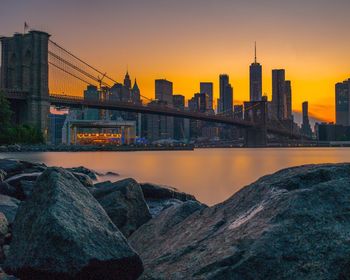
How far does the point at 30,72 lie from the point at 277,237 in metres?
74.1

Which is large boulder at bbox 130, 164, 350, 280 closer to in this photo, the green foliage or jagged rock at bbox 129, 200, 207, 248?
jagged rock at bbox 129, 200, 207, 248

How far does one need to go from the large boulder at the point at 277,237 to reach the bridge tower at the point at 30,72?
222 feet

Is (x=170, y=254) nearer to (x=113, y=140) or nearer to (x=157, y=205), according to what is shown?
(x=157, y=205)

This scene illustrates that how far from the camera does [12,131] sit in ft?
187

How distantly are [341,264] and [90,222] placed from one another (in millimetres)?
1709

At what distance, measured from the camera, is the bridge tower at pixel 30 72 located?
67.7 meters

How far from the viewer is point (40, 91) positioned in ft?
226

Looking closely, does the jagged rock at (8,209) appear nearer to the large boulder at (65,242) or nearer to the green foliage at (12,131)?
the large boulder at (65,242)

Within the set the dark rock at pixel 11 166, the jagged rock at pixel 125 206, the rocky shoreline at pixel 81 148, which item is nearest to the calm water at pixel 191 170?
the dark rock at pixel 11 166

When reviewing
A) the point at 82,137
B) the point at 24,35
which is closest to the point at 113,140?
the point at 82,137

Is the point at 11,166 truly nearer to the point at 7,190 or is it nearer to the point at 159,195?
the point at 7,190

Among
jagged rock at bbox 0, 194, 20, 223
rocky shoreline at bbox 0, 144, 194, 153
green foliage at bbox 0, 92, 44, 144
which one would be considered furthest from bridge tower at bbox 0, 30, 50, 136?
jagged rock at bbox 0, 194, 20, 223

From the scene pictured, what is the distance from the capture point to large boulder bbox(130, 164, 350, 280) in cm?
229

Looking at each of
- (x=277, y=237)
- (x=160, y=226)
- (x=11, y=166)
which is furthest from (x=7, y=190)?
(x=277, y=237)
